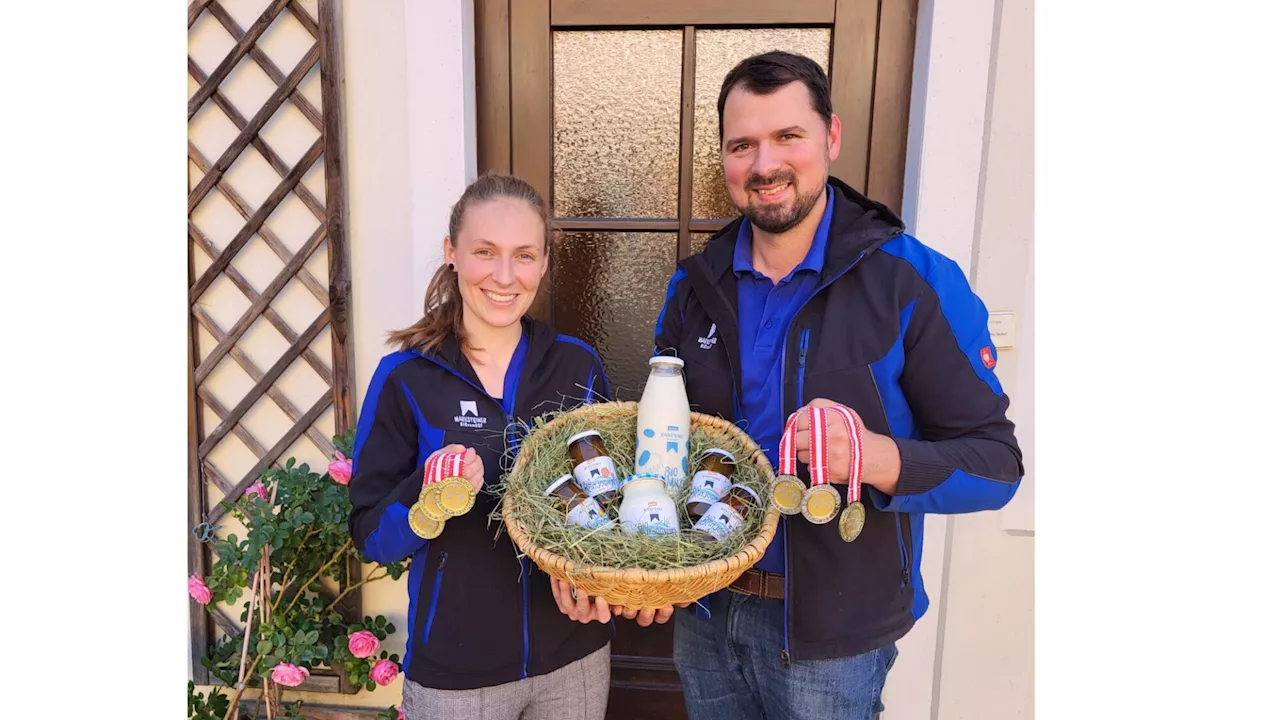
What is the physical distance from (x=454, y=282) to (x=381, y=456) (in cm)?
45

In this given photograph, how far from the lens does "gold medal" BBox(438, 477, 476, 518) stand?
3.81 feet

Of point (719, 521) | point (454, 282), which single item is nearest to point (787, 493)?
point (719, 521)

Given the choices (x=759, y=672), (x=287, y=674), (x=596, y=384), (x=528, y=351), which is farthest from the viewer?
(x=287, y=674)

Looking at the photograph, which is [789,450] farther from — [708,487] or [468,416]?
[468,416]

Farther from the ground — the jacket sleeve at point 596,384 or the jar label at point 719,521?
the jacket sleeve at point 596,384

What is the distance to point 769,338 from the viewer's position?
1359 mm

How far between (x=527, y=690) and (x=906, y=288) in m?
1.23

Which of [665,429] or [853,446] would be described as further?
[665,429]

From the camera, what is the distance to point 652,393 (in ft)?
4.46

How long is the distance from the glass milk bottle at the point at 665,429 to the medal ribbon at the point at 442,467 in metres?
0.38

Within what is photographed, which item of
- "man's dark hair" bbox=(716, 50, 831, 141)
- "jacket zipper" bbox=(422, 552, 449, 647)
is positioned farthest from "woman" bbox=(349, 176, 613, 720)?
"man's dark hair" bbox=(716, 50, 831, 141)

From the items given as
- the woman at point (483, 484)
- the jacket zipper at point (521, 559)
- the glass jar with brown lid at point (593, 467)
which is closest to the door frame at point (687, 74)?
the woman at point (483, 484)

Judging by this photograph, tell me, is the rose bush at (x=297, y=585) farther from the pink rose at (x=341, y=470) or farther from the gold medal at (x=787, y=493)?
the gold medal at (x=787, y=493)

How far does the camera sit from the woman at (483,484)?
137cm
